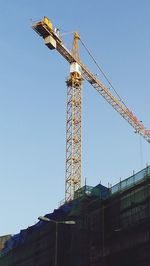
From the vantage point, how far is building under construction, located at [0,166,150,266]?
2200 inches

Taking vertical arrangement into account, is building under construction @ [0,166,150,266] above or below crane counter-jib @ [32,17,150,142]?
below

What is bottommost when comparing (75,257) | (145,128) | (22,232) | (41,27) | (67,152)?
(75,257)

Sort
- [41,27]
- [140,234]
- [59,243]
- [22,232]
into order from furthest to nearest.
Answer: [41,27], [22,232], [59,243], [140,234]

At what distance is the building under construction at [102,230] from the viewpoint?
55.9 m

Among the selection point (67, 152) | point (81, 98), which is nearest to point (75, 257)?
point (67, 152)

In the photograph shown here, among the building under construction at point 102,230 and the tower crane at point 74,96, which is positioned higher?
the tower crane at point 74,96

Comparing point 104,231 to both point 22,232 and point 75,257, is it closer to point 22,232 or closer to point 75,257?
point 75,257

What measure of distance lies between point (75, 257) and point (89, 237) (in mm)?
3160

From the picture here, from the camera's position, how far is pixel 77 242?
64.1 meters

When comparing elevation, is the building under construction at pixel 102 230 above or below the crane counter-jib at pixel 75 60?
below

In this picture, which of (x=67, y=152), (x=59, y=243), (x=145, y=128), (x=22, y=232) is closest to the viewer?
(x=59, y=243)

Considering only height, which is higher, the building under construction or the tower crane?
the tower crane

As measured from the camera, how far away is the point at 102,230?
61.2m

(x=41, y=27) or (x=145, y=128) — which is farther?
(x=145, y=128)
